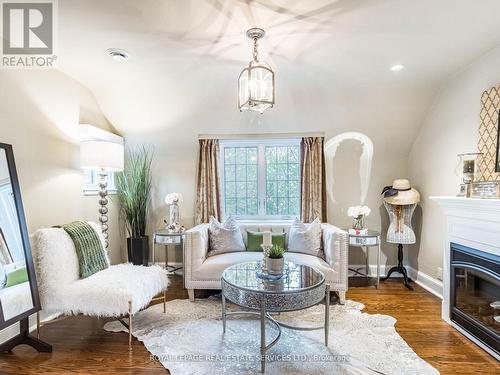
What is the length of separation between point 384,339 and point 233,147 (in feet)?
10.00

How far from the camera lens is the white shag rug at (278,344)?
2023 millimetres

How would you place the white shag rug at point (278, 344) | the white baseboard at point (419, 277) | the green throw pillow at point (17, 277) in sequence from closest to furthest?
the white shag rug at point (278, 344)
the green throw pillow at point (17, 277)
the white baseboard at point (419, 277)

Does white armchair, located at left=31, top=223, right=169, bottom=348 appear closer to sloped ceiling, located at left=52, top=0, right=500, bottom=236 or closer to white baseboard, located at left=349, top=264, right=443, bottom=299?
sloped ceiling, located at left=52, top=0, right=500, bottom=236

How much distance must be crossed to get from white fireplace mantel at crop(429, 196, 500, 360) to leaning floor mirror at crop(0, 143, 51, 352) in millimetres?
3513

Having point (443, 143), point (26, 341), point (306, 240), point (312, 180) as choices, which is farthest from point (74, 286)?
point (443, 143)

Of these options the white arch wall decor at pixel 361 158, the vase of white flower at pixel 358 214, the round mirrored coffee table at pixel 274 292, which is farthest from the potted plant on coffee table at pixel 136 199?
the vase of white flower at pixel 358 214

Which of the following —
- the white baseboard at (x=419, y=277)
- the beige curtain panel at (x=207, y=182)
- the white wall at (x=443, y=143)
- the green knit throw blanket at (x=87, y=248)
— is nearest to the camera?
the green knit throw blanket at (x=87, y=248)

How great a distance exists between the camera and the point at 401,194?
3.61 m

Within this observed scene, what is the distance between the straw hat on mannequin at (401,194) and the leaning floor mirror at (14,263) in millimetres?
3765

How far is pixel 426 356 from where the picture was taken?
2.17 metres

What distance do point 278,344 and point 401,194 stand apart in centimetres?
241

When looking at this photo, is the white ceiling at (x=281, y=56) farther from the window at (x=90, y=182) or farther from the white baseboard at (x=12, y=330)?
the white baseboard at (x=12, y=330)

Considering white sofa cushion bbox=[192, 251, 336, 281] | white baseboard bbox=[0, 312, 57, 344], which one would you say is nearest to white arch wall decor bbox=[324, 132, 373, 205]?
white sofa cushion bbox=[192, 251, 336, 281]

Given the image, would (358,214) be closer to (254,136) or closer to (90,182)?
(254,136)
